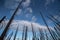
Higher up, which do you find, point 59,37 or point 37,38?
point 59,37

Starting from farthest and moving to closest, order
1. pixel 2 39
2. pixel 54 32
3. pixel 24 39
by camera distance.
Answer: pixel 24 39, pixel 54 32, pixel 2 39

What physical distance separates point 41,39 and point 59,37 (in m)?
9.54

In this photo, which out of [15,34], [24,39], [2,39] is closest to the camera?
[2,39]

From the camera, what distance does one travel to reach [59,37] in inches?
1366

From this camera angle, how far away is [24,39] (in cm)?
4100

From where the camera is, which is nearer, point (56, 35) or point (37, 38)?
point (56, 35)

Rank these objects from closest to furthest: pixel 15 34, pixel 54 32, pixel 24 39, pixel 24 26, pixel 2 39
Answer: pixel 2 39
pixel 54 32
pixel 15 34
pixel 24 39
pixel 24 26

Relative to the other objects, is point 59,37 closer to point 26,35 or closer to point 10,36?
point 26,35

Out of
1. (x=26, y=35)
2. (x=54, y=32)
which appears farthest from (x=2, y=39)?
(x=26, y=35)

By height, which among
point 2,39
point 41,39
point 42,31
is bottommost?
point 41,39

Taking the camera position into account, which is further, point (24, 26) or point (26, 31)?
point (24, 26)

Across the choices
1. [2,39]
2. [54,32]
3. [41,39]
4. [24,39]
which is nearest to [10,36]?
[24,39]

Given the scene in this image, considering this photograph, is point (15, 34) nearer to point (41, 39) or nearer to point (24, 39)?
point (24, 39)

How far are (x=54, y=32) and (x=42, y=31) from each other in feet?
29.3
